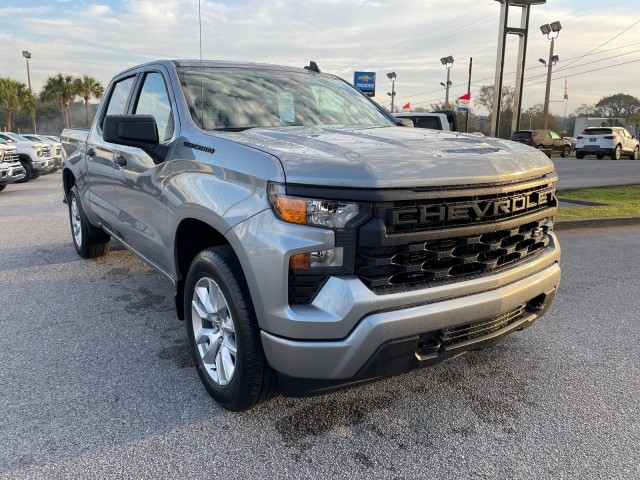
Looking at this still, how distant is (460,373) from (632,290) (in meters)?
2.71

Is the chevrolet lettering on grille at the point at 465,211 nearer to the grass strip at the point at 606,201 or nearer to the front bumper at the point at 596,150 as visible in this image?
the grass strip at the point at 606,201

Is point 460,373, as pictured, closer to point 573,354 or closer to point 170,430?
point 573,354

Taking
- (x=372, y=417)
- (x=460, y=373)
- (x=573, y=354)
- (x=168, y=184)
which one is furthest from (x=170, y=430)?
(x=573, y=354)

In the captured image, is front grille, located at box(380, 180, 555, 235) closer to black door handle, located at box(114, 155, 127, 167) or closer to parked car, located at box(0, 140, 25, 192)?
black door handle, located at box(114, 155, 127, 167)

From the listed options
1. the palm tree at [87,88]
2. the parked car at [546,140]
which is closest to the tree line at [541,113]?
the parked car at [546,140]

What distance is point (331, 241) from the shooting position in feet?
7.15

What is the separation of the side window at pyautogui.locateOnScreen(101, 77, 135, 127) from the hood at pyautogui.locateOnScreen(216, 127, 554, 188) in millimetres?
1789

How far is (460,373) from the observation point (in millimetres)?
3232

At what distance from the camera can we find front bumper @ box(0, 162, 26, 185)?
42.5 ft

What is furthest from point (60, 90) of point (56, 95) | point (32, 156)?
point (32, 156)

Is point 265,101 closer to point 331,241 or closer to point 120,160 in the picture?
point 120,160

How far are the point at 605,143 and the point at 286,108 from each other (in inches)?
1051

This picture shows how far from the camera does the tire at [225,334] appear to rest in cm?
243

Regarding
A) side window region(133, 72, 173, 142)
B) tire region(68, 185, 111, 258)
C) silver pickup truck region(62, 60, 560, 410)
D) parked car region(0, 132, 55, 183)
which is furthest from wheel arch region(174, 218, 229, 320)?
parked car region(0, 132, 55, 183)
